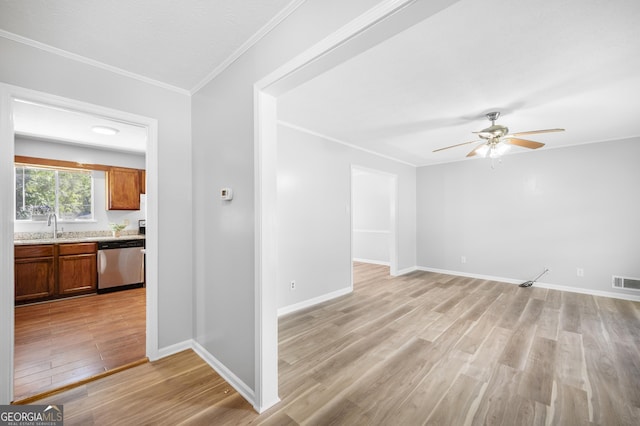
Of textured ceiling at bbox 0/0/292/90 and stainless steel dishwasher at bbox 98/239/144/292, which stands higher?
textured ceiling at bbox 0/0/292/90

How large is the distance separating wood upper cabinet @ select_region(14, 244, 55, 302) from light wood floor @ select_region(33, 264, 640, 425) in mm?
2969

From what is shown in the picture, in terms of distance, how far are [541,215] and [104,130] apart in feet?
24.5

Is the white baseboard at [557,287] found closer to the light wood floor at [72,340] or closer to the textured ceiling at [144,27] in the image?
the light wood floor at [72,340]

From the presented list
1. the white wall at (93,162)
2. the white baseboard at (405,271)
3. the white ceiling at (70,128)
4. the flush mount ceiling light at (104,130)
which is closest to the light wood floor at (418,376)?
the white baseboard at (405,271)

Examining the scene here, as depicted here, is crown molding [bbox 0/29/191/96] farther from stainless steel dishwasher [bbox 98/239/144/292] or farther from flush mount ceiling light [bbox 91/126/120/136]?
stainless steel dishwasher [bbox 98/239/144/292]

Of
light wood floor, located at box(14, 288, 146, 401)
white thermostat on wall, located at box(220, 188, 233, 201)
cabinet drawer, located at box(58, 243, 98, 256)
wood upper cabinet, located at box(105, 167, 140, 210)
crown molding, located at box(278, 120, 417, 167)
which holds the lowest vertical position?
light wood floor, located at box(14, 288, 146, 401)

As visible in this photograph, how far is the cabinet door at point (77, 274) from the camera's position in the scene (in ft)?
13.3

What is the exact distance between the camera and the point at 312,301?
3959 mm

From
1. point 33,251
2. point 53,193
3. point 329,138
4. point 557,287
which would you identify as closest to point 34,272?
point 33,251

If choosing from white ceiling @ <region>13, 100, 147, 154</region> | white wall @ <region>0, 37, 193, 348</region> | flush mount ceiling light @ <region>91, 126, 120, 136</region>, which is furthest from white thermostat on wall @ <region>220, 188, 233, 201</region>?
flush mount ceiling light @ <region>91, 126, 120, 136</region>

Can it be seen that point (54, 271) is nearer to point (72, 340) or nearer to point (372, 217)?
point (72, 340)

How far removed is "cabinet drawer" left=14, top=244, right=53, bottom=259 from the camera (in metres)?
3.73

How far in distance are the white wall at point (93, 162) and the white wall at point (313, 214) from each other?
11.8 feet

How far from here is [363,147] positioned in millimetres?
4871
